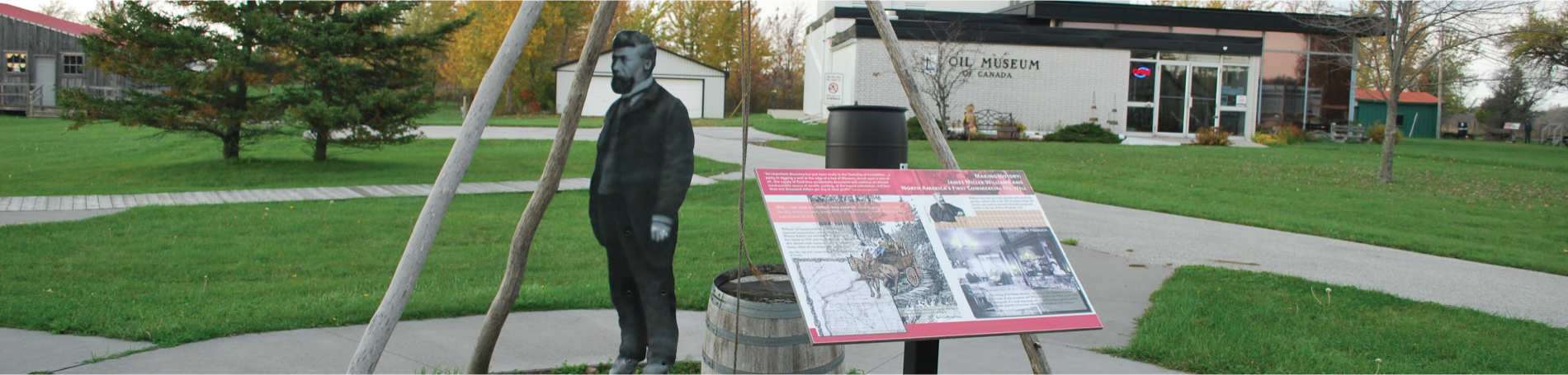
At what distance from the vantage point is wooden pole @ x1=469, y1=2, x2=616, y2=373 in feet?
11.6

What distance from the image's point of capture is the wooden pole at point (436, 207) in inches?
125

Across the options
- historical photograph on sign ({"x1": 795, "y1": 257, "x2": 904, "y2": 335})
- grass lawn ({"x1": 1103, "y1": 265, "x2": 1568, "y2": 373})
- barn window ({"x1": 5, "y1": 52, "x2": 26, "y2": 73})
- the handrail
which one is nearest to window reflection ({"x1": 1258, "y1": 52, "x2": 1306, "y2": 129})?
grass lawn ({"x1": 1103, "y1": 265, "x2": 1568, "y2": 373})

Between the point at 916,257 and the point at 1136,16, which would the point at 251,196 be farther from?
the point at 1136,16

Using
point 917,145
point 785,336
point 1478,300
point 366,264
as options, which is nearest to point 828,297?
point 785,336

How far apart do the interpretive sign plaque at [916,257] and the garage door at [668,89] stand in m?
32.5

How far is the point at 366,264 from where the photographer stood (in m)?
6.52

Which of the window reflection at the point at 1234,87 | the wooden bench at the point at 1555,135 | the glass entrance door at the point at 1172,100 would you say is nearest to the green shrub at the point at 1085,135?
the glass entrance door at the point at 1172,100

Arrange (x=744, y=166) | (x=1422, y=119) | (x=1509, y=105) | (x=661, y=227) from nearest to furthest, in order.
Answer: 1. (x=661, y=227)
2. (x=744, y=166)
3. (x=1422, y=119)
4. (x=1509, y=105)

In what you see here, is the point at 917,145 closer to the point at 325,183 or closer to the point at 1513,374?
the point at 325,183

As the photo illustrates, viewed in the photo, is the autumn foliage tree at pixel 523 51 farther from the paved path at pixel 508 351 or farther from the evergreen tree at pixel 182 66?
the paved path at pixel 508 351

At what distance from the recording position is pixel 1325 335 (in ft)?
16.6

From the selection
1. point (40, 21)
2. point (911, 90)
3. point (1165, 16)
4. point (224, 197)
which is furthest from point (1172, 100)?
point (40, 21)

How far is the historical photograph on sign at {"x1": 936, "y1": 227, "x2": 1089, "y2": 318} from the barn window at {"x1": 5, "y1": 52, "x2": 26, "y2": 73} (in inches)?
1578

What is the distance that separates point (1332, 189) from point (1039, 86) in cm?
1321
